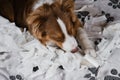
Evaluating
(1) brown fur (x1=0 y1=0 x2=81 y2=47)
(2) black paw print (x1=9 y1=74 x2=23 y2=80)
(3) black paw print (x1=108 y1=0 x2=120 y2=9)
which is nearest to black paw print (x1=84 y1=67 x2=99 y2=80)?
(1) brown fur (x1=0 y1=0 x2=81 y2=47)

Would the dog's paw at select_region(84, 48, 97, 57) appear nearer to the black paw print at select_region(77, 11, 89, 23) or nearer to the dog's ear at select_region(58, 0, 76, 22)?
the dog's ear at select_region(58, 0, 76, 22)

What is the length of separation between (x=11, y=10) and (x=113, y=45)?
0.59m

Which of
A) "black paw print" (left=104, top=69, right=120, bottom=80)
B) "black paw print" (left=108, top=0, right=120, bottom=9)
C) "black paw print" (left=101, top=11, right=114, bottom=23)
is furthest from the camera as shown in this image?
"black paw print" (left=108, top=0, right=120, bottom=9)

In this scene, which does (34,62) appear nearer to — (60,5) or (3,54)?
(3,54)

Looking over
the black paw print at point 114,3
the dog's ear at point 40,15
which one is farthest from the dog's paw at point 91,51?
the black paw print at point 114,3

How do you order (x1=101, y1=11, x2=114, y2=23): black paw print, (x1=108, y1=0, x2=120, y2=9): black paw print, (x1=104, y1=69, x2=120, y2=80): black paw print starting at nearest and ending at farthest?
(x1=104, y1=69, x2=120, y2=80): black paw print, (x1=101, y1=11, x2=114, y2=23): black paw print, (x1=108, y1=0, x2=120, y2=9): black paw print

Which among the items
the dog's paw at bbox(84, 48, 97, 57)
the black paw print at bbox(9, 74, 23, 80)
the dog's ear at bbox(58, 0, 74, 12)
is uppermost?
the dog's ear at bbox(58, 0, 74, 12)

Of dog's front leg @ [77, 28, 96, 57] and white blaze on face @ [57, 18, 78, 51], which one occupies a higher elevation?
white blaze on face @ [57, 18, 78, 51]

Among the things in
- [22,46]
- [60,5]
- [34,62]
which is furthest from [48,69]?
[60,5]

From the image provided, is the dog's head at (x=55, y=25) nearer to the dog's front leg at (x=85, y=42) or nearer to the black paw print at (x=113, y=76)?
the dog's front leg at (x=85, y=42)

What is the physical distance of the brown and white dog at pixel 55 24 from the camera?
4.76ft

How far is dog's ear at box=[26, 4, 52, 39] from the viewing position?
1460mm

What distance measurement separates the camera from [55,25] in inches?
56.8

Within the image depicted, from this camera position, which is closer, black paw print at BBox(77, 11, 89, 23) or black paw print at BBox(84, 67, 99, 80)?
black paw print at BBox(84, 67, 99, 80)
